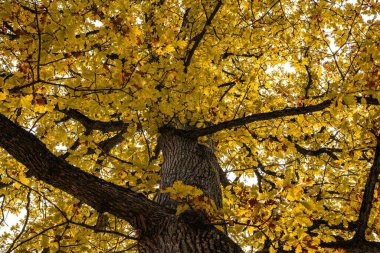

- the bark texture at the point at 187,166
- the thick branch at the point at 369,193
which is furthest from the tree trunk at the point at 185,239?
the thick branch at the point at 369,193

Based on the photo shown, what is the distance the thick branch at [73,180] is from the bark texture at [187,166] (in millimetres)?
482

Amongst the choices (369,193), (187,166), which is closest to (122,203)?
(187,166)

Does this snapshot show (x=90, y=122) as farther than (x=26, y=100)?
Yes

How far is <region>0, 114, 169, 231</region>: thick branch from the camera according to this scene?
2484mm

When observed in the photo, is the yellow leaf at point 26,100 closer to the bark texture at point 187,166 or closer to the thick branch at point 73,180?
the thick branch at point 73,180

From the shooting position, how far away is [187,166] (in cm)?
371

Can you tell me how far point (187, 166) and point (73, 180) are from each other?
1.49m

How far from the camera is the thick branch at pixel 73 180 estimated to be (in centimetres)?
248

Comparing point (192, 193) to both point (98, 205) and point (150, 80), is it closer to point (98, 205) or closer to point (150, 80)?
point (98, 205)

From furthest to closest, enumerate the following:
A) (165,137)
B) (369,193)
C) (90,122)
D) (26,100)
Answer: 1. (90,122)
2. (165,137)
3. (369,193)
4. (26,100)

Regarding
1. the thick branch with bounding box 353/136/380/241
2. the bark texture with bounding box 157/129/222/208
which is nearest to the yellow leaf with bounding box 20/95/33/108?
the bark texture with bounding box 157/129/222/208

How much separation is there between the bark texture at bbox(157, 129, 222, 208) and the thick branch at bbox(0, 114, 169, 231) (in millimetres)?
482

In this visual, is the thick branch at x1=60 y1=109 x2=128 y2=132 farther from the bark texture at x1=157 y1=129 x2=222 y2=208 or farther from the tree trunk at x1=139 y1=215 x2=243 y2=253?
the tree trunk at x1=139 y1=215 x2=243 y2=253

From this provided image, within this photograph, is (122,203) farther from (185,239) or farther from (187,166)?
(187,166)
